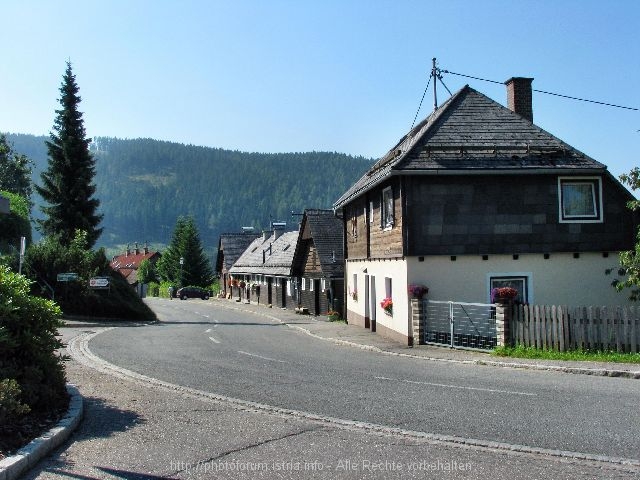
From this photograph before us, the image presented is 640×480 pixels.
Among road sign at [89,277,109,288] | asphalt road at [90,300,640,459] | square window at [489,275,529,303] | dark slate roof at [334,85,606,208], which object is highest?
dark slate roof at [334,85,606,208]

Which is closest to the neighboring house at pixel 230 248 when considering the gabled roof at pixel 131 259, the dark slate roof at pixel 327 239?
the dark slate roof at pixel 327 239

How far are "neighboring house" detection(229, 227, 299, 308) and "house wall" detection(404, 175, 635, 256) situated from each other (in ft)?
88.2

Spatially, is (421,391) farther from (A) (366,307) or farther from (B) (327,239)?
(B) (327,239)

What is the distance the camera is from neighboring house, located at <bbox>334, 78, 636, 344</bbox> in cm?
2097

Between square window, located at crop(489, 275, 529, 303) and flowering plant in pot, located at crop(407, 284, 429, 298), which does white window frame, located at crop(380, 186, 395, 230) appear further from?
square window, located at crop(489, 275, 529, 303)

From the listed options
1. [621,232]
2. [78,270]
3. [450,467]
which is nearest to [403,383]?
[450,467]

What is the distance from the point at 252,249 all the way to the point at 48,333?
6497 cm

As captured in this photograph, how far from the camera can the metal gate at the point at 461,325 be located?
19.4m

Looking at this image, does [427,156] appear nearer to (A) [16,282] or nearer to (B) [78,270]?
(A) [16,282]

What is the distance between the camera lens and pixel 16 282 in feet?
31.7

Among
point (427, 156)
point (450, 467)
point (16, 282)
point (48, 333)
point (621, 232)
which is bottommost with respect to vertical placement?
point (450, 467)

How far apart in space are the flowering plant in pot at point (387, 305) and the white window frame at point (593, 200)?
6369 mm

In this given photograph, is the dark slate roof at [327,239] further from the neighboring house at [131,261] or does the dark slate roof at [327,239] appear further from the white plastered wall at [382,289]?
the neighboring house at [131,261]

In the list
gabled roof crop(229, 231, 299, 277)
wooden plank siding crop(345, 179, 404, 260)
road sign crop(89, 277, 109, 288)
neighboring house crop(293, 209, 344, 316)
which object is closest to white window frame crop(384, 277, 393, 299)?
wooden plank siding crop(345, 179, 404, 260)
